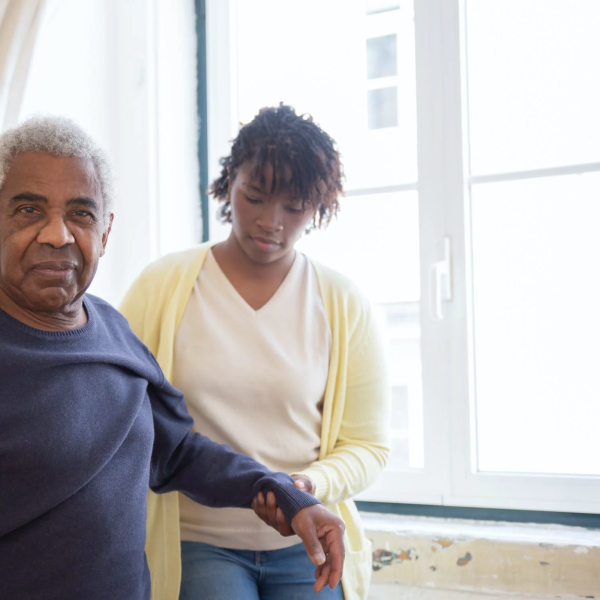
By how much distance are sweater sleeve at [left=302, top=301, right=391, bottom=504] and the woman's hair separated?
30 cm

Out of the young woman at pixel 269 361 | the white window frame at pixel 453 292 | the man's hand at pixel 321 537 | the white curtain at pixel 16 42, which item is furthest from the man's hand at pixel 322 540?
the white curtain at pixel 16 42

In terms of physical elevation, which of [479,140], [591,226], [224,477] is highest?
[479,140]

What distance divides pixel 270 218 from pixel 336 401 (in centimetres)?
43

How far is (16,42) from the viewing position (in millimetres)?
1410

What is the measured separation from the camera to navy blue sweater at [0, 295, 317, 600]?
905 millimetres

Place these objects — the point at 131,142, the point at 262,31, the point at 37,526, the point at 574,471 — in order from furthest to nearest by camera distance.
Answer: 1. the point at 262,31
2. the point at 131,142
3. the point at 574,471
4. the point at 37,526

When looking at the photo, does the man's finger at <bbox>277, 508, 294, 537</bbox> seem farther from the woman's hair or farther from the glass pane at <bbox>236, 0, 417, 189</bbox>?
the glass pane at <bbox>236, 0, 417, 189</bbox>

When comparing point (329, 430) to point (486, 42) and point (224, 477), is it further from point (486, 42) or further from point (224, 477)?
point (486, 42)

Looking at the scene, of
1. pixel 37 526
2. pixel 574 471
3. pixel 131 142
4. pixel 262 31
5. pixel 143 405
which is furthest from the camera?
pixel 262 31

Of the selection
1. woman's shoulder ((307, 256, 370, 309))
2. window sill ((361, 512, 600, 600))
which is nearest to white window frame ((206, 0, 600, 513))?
window sill ((361, 512, 600, 600))

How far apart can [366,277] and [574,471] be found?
769 mm

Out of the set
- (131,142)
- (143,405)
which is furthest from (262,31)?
(143,405)

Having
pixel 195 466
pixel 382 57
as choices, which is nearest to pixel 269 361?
pixel 195 466

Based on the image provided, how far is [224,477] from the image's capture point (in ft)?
4.03
